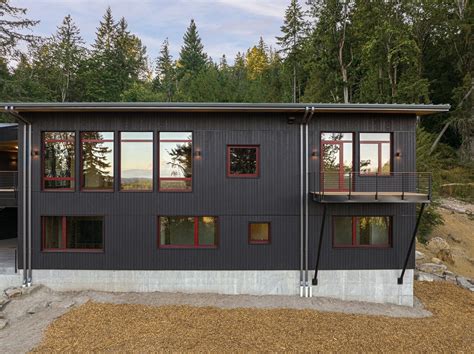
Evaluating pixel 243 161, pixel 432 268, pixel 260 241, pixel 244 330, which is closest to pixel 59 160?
pixel 243 161

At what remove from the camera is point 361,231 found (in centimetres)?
1068

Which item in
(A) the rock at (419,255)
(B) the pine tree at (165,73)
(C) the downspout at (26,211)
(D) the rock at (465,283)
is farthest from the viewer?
(B) the pine tree at (165,73)

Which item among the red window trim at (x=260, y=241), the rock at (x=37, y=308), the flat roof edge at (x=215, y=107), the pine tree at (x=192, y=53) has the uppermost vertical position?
the pine tree at (x=192, y=53)

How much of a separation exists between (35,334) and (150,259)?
3.55 m

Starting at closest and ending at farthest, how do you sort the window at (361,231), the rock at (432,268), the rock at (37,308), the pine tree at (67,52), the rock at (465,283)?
the rock at (37,308) < the window at (361,231) < the rock at (465,283) < the rock at (432,268) < the pine tree at (67,52)

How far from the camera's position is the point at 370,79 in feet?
89.9

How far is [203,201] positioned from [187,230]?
1118 millimetres

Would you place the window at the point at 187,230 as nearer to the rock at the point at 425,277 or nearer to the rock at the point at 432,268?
the rock at the point at 425,277

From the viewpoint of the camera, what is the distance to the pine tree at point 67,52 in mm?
37156

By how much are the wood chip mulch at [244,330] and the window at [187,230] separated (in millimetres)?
2091

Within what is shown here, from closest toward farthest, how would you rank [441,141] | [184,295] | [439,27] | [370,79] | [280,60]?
[184,295]
[370,79]
[439,27]
[441,141]
[280,60]

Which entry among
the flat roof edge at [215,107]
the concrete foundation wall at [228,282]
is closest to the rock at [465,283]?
the concrete foundation wall at [228,282]

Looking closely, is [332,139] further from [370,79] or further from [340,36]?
[340,36]

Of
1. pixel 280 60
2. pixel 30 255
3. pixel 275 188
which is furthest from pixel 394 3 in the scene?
pixel 30 255
